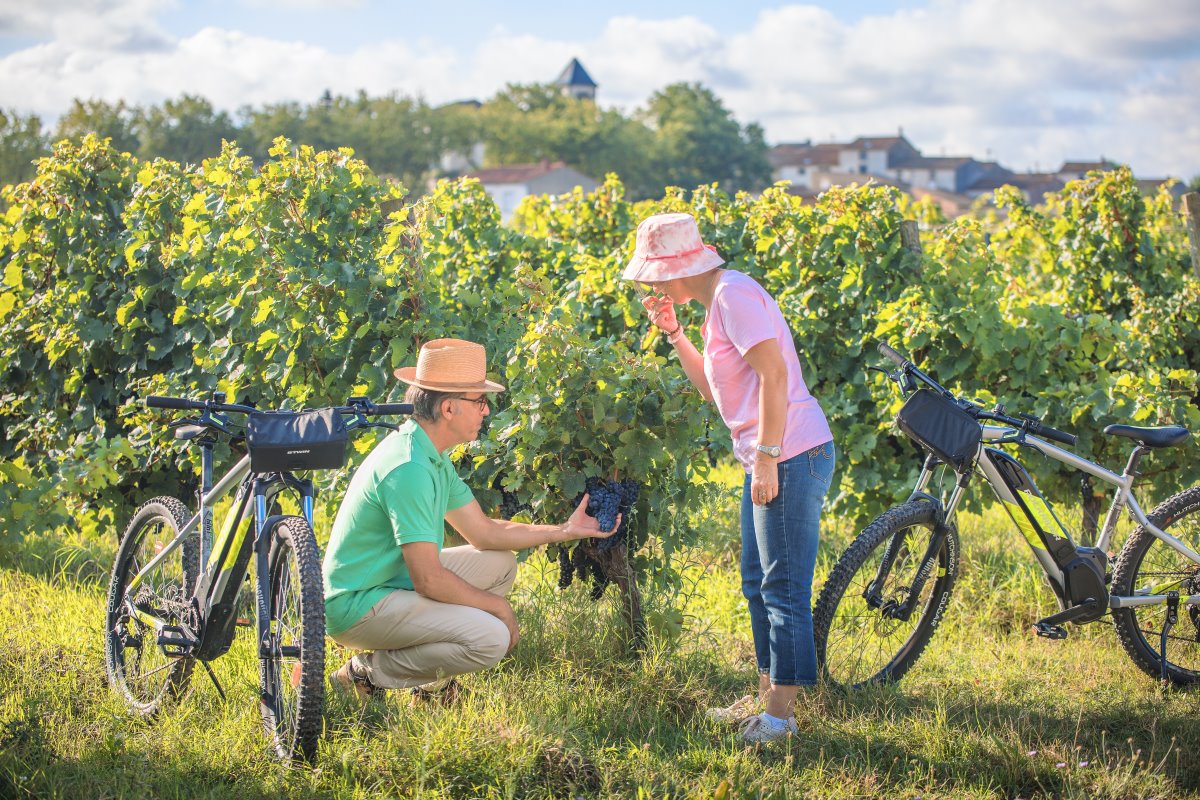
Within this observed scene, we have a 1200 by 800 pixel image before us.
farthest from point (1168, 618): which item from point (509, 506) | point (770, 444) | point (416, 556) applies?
point (416, 556)

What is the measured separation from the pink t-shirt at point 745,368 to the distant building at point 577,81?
146236mm

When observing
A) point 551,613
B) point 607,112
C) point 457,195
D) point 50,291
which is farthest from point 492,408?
point 607,112

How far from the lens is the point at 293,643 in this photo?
385cm

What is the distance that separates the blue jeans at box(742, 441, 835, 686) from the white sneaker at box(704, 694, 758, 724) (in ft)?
0.63

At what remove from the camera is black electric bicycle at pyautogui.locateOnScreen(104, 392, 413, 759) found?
12.2ft

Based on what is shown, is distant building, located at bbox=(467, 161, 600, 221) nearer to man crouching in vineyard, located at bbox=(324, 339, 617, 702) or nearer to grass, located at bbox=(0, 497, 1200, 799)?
grass, located at bbox=(0, 497, 1200, 799)

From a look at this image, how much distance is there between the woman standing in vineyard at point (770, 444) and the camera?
4.02 meters

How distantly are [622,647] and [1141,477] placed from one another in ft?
11.0

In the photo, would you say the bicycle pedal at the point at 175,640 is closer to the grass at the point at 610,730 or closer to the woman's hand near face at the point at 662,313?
the grass at the point at 610,730

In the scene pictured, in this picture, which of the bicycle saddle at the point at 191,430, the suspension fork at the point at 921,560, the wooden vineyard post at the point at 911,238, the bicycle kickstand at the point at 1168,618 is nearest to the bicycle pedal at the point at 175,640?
the bicycle saddle at the point at 191,430

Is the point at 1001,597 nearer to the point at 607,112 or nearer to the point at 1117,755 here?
the point at 1117,755

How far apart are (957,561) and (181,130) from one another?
83063 mm

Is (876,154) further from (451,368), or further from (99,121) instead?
(451,368)

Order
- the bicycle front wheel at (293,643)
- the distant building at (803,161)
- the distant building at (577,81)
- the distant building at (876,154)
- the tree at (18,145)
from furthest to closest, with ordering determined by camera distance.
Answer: the distant building at (577,81)
the distant building at (876,154)
the distant building at (803,161)
the tree at (18,145)
the bicycle front wheel at (293,643)
